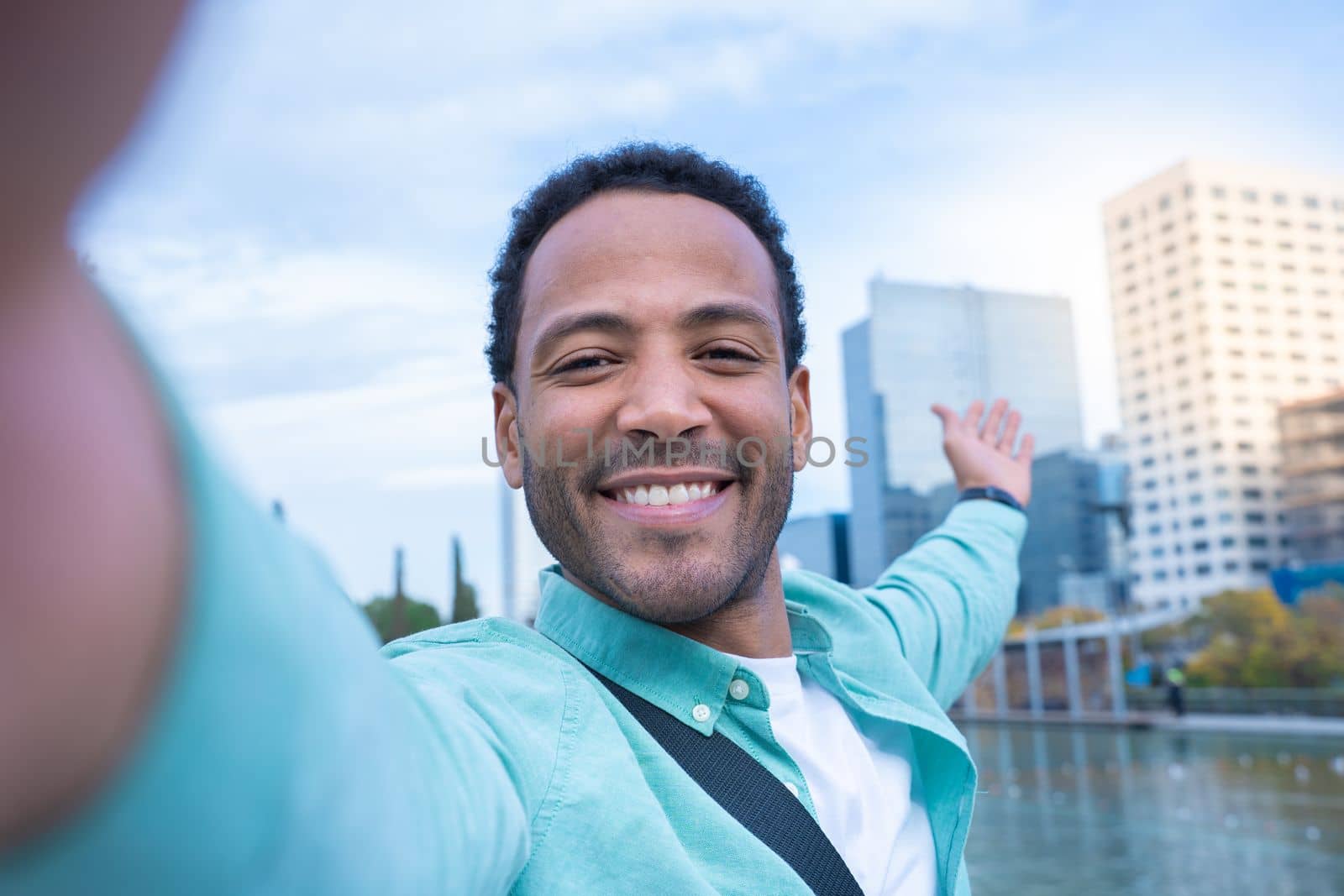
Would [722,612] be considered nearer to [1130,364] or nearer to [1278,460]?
[1278,460]

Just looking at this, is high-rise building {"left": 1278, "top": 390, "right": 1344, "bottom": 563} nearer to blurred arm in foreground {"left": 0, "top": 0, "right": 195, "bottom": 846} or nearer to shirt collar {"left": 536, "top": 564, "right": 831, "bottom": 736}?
shirt collar {"left": 536, "top": 564, "right": 831, "bottom": 736}

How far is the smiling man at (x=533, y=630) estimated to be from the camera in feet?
1.28

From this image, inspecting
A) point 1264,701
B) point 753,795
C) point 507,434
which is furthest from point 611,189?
point 1264,701

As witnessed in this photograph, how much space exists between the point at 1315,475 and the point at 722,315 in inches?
2883

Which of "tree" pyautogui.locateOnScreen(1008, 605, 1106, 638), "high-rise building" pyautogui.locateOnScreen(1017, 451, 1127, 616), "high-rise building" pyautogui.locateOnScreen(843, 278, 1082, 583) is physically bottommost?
"tree" pyautogui.locateOnScreen(1008, 605, 1106, 638)

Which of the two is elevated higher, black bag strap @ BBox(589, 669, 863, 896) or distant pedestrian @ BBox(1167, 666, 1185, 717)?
black bag strap @ BBox(589, 669, 863, 896)

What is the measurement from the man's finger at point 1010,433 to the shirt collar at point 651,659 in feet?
6.22

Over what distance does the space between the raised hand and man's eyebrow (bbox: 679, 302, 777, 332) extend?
1476mm

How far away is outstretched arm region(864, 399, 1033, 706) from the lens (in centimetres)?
240

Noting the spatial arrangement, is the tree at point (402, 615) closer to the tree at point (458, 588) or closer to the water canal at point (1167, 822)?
the tree at point (458, 588)

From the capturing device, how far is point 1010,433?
3.18 m

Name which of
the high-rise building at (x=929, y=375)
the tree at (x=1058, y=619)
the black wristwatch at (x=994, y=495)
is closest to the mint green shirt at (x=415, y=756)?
the black wristwatch at (x=994, y=495)

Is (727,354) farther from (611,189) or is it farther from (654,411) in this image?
(611,189)

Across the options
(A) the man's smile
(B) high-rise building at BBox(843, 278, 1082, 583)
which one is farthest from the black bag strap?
(B) high-rise building at BBox(843, 278, 1082, 583)
